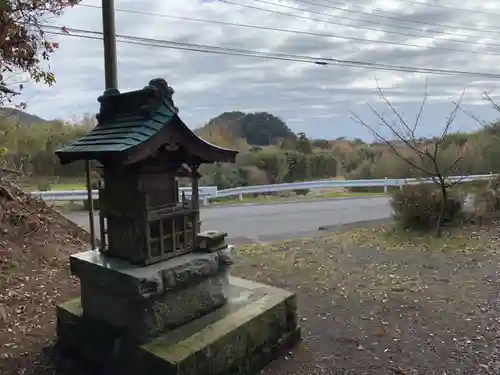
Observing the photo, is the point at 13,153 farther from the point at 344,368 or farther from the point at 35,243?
the point at 344,368

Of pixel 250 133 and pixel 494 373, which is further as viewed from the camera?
pixel 250 133

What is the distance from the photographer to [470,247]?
572 centimetres

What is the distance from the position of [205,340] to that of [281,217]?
6.51m

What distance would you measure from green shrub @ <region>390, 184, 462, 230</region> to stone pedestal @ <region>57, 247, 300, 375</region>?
14.3 ft

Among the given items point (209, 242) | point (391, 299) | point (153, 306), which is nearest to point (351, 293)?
point (391, 299)

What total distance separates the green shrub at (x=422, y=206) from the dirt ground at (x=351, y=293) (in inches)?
15.4

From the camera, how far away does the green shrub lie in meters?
6.61

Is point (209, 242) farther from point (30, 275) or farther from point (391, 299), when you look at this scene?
point (30, 275)

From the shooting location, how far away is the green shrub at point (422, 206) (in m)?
6.61

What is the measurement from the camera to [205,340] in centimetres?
243

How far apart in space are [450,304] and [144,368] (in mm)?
2960

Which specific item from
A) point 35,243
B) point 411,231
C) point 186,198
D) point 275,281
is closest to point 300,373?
point 186,198

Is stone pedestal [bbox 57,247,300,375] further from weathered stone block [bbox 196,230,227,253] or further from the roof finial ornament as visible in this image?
the roof finial ornament

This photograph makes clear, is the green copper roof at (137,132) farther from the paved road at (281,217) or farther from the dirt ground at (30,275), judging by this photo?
the paved road at (281,217)
